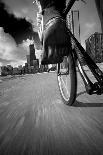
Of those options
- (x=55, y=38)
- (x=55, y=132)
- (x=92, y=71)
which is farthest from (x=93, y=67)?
(x=55, y=132)

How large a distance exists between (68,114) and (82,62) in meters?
0.71

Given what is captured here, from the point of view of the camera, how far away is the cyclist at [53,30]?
1.73 metres

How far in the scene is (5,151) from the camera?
49.6 inches

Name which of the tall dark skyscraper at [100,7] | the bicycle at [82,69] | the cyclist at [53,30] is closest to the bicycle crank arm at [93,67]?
the bicycle at [82,69]

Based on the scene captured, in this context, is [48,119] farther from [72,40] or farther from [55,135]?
[72,40]

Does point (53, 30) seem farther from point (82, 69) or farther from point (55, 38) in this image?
point (82, 69)

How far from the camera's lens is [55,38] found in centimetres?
173

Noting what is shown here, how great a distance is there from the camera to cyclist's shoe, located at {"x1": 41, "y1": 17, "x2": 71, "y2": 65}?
1.72 m

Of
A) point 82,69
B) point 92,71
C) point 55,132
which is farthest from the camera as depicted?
point 82,69

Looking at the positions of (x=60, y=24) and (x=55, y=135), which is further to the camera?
(x=60, y=24)

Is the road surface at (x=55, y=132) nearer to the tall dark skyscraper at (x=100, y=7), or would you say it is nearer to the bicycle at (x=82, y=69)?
the bicycle at (x=82, y=69)

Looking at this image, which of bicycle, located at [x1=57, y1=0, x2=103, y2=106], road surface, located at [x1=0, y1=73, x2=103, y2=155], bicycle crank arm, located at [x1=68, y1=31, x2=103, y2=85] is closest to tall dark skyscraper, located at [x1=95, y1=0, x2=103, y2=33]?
bicycle, located at [x1=57, y1=0, x2=103, y2=106]

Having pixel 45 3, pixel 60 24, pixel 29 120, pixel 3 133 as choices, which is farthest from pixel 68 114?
pixel 45 3

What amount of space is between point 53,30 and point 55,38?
90 millimetres
